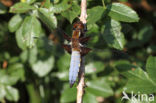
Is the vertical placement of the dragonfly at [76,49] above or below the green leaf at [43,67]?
above

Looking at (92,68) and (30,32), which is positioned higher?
(30,32)

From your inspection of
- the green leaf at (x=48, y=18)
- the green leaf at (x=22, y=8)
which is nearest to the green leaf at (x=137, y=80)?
the green leaf at (x=48, y=18)

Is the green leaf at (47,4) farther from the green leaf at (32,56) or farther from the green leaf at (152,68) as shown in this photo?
the green leaf at (32,56)

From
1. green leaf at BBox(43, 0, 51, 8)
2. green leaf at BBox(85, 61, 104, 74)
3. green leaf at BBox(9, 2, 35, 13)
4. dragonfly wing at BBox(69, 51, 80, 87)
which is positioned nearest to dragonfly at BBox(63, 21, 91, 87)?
dragonfly wing at BBox(69, 51, 80, 87)

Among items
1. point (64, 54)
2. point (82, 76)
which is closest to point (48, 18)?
point (82, 76)

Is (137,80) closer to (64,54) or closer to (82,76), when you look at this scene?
(82,76)

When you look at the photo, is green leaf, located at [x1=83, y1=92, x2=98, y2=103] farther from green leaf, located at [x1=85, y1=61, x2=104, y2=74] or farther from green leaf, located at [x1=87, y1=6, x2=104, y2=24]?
green leaf, located at [x1=87, y1=6, x2=104, y2=24]
